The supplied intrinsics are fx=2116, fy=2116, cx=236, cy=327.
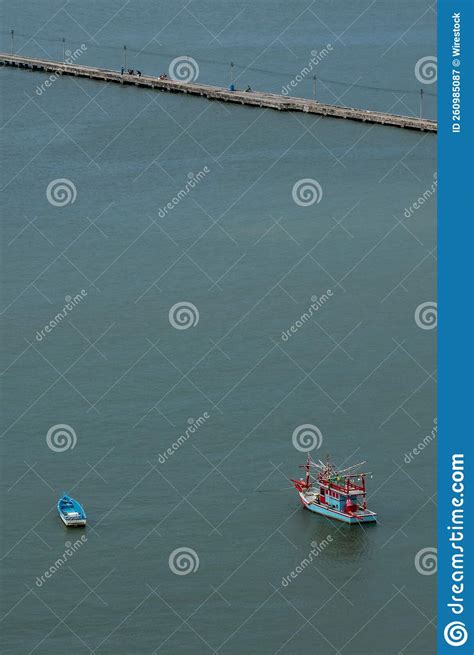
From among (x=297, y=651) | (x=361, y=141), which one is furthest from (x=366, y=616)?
(x=361, y=141)

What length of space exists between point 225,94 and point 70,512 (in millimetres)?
28364

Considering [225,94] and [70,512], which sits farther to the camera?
[225,94]

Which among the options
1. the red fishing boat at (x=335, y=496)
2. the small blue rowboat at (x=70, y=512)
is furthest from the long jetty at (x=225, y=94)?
the small blue rowboat at (x=70, y=512)

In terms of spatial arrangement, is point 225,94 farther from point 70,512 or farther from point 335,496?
point 70,512

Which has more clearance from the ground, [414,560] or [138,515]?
[414,560]

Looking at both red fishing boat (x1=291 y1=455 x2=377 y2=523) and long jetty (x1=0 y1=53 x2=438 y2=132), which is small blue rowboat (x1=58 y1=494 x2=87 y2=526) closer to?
red fishing boat (x1=291 y1=455 x2=377 y2=523)

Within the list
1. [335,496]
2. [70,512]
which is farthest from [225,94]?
[70,512]

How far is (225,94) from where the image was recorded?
5850 centimetres

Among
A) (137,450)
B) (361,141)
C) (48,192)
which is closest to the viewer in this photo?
(137,450)

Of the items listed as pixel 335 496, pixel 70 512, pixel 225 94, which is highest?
pixel 225 94

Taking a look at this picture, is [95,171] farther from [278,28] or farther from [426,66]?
[278,28]

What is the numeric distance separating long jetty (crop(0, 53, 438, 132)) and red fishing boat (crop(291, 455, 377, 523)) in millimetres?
22534

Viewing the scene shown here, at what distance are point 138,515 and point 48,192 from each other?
17345 mm

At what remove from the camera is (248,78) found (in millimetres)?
60688
